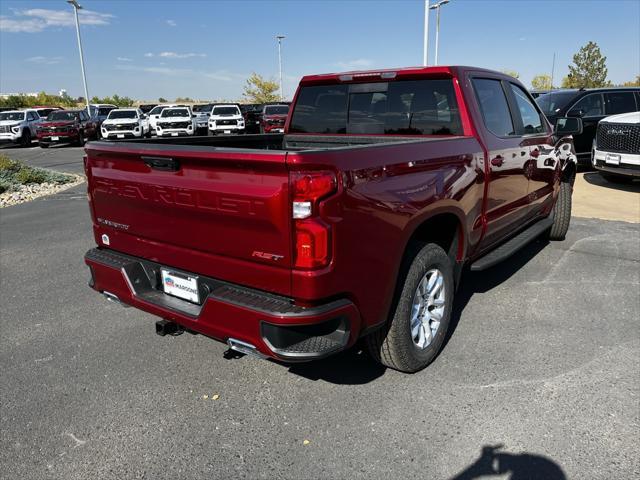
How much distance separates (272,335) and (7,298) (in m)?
3.48

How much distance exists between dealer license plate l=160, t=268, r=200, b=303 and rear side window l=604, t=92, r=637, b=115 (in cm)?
1204

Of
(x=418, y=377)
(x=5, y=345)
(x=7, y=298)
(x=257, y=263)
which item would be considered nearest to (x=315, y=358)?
(x=257, y=263)

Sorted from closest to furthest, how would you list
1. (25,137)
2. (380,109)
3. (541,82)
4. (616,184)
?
(380,109)
(616,184)
(25,137)
(541,82)

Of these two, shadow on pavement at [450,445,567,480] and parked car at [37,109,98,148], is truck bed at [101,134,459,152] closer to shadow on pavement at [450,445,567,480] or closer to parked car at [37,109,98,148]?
shadow on pavement at [450,445,567,480]

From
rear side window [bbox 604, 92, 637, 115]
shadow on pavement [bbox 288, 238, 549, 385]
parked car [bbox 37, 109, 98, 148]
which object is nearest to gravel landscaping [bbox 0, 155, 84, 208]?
shadow on pavement [bbox 288, 238, 549, 385]

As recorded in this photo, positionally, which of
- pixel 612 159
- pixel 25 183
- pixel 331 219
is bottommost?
pixel 25 183

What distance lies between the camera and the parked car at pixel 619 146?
9.26m

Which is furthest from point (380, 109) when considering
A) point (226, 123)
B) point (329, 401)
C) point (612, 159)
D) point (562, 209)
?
point (226, 123)

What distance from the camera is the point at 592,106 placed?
11.8 metres

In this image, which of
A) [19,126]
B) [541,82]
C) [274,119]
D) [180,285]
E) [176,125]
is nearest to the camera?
[180,285]

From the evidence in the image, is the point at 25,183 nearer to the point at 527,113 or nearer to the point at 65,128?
the point at 527,113

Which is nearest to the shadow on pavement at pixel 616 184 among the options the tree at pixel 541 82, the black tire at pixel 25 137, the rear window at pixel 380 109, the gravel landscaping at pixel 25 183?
the rear window at pixel 380 109

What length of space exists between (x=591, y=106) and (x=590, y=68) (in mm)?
43739

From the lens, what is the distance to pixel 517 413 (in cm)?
283
